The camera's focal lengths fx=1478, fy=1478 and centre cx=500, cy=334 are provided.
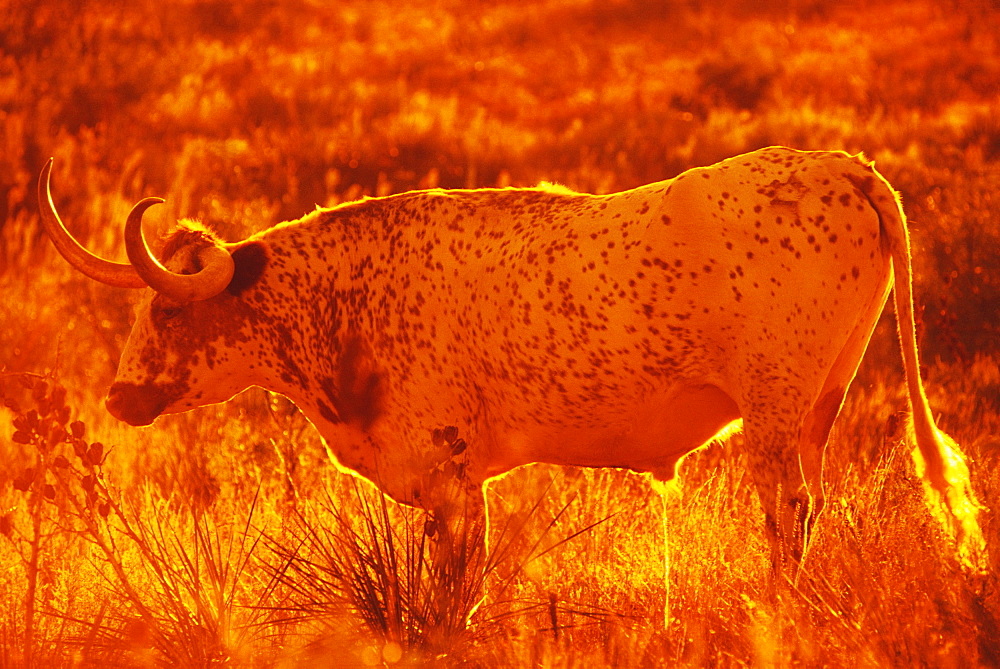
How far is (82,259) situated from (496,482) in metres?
2.58

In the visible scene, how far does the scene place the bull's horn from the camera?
227 inches

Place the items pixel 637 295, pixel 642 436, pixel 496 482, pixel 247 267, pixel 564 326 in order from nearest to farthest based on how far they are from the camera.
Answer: pixel 637 295
pixel 564 326
pixel 642 436
pixel 247 267
pixel 496 482

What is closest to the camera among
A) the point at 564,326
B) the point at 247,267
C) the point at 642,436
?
the point at 564,326

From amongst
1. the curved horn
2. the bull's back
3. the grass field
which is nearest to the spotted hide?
the bull's back

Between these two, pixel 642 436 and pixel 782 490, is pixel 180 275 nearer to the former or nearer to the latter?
pixel 642 436

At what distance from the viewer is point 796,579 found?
498 cm

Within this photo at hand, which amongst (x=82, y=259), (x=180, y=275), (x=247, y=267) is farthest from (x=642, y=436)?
(x=82, y=259)

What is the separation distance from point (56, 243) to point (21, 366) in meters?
4.36

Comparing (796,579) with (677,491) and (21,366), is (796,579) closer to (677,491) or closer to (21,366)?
(677,491)

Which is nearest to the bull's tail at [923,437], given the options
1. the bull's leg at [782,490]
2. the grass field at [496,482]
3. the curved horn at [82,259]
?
the grass field at [496,482]

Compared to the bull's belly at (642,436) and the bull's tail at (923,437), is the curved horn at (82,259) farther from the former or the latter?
the bull's tail at (923,437)

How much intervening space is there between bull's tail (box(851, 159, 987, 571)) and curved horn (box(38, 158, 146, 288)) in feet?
9.77

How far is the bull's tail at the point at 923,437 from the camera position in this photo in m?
5.12

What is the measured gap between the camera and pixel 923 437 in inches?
207
